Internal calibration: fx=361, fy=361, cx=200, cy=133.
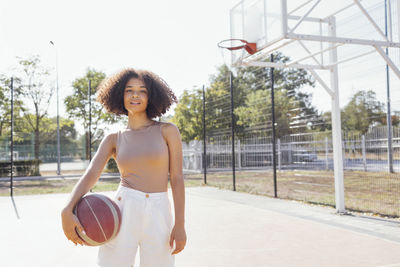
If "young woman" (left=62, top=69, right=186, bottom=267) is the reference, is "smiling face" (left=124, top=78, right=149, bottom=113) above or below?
above

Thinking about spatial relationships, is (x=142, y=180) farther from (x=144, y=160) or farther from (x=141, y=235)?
(x=141, y=235)

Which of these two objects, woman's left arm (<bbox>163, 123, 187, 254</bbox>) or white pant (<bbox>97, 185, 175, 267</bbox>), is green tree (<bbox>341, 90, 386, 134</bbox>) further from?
white pant (<bbox>97, 185, 175, 267</bbox>)

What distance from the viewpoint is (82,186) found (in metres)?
1.73

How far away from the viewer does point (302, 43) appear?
6090mm

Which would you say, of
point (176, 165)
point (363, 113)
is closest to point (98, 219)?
point (176, 165)

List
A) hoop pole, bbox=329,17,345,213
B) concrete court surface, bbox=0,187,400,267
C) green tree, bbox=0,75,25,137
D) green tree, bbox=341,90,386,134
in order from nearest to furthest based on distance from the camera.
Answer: concrete court surface, bbox=0,187,400,267 < hoop pole, bbox=329,17,345,213 < green tree, bbox=341,90,386,134 < green tree, bbox=0,75,25,137

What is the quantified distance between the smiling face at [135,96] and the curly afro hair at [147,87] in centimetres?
2

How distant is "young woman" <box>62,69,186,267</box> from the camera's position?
167 cm

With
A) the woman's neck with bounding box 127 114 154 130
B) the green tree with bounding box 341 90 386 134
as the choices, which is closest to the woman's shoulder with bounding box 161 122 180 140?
the woman's neck with bounding box 127 114 154 130

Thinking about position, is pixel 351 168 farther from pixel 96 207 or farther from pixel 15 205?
pixel 96 207

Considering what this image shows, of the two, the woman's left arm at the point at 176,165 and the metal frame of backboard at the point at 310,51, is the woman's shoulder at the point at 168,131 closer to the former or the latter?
the woman's left arm at the point at 176,165

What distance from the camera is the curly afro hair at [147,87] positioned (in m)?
1.89

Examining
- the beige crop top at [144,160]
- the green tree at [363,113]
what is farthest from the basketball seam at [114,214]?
the green tree at [363,113]

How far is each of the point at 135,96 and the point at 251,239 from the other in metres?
3.12
